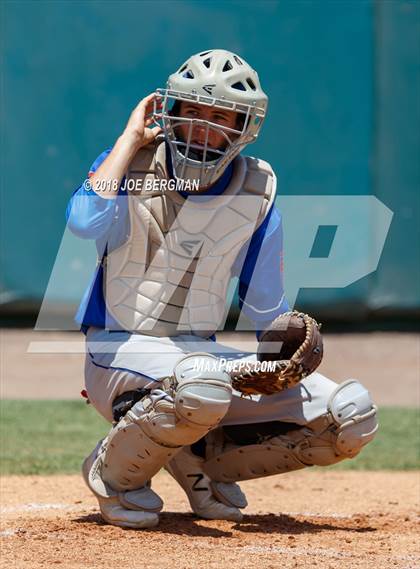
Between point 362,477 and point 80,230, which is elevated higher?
point 80,230

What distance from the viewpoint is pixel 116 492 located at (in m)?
4.13

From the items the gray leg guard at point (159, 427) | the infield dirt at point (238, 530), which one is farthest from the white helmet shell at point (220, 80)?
the infield dirt at point (238, 530)

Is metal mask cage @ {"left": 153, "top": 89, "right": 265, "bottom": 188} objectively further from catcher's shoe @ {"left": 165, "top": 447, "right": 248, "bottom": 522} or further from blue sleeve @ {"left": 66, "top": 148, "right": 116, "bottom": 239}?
catcher's shoe @ {"left": 165, "top": 447, "right": 248, "bottom": 522}

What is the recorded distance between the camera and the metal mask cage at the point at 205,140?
4.12m

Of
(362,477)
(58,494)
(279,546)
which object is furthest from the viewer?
(362,477)

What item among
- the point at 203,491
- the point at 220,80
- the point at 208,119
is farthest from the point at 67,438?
the point at 220,80

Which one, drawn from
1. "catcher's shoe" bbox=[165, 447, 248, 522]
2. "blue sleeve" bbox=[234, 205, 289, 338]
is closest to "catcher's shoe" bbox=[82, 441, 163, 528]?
"catcher's shoe" bbox=[165, 447, 248, 522]

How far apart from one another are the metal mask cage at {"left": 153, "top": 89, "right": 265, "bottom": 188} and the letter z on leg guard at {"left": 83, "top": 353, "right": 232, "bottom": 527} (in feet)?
2.25

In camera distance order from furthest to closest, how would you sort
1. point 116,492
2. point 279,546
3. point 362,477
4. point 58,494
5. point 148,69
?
point 148,69 < point 362,477 < point 58,494 < point 116,492 < point 279,546

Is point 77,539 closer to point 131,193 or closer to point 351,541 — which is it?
point 351,541

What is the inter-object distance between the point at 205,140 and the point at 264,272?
0.54 metres

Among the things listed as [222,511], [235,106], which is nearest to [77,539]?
[222,511]

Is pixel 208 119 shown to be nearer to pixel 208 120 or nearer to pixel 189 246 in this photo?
pixel 208 120

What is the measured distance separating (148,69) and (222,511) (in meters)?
4.95
